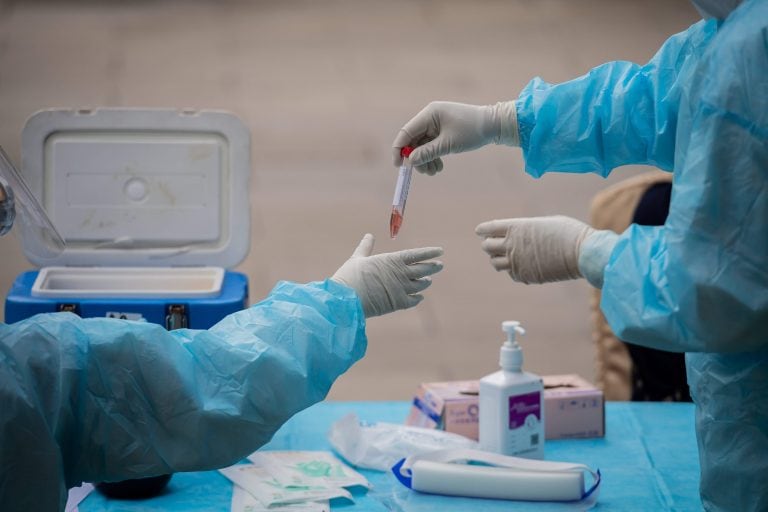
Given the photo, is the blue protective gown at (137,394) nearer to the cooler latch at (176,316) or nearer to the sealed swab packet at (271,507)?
the sealed swab packet at (271,507)

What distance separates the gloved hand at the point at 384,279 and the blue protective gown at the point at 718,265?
11.3 inches

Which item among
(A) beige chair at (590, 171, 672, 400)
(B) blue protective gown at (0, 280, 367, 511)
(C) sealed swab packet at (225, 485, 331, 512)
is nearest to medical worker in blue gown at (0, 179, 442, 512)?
(B) blue protective gown at (0, 280, 367, 511)

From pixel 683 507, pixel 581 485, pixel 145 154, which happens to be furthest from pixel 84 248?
pixel 683 507

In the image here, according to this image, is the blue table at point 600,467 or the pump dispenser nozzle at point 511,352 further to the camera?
the pump dispenser nozzle at point 511,352

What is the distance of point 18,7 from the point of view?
2863 mm

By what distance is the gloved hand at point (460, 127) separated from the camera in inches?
53.5

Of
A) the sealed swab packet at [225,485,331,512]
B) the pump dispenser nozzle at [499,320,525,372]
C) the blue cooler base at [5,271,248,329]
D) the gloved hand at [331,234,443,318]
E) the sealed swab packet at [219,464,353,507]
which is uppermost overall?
the gloved hand at [331,234,443,318]

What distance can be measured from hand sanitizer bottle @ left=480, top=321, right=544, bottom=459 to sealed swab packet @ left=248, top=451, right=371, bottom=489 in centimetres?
23

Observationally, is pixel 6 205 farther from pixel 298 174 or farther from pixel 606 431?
pixel 298 174

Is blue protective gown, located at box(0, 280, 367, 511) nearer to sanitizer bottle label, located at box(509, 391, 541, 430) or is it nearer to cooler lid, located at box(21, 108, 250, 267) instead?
sanitizer bottle label, located at box(509, 391, 541, 430)

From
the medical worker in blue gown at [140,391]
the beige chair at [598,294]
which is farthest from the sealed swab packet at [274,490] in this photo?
the beige chair at [598,294]

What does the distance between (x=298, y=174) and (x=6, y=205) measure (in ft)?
6.45

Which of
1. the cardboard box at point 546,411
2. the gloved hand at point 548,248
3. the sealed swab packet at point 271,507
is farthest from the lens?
the cardboard box at point 546,411

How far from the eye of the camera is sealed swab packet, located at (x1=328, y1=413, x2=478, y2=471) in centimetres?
140
